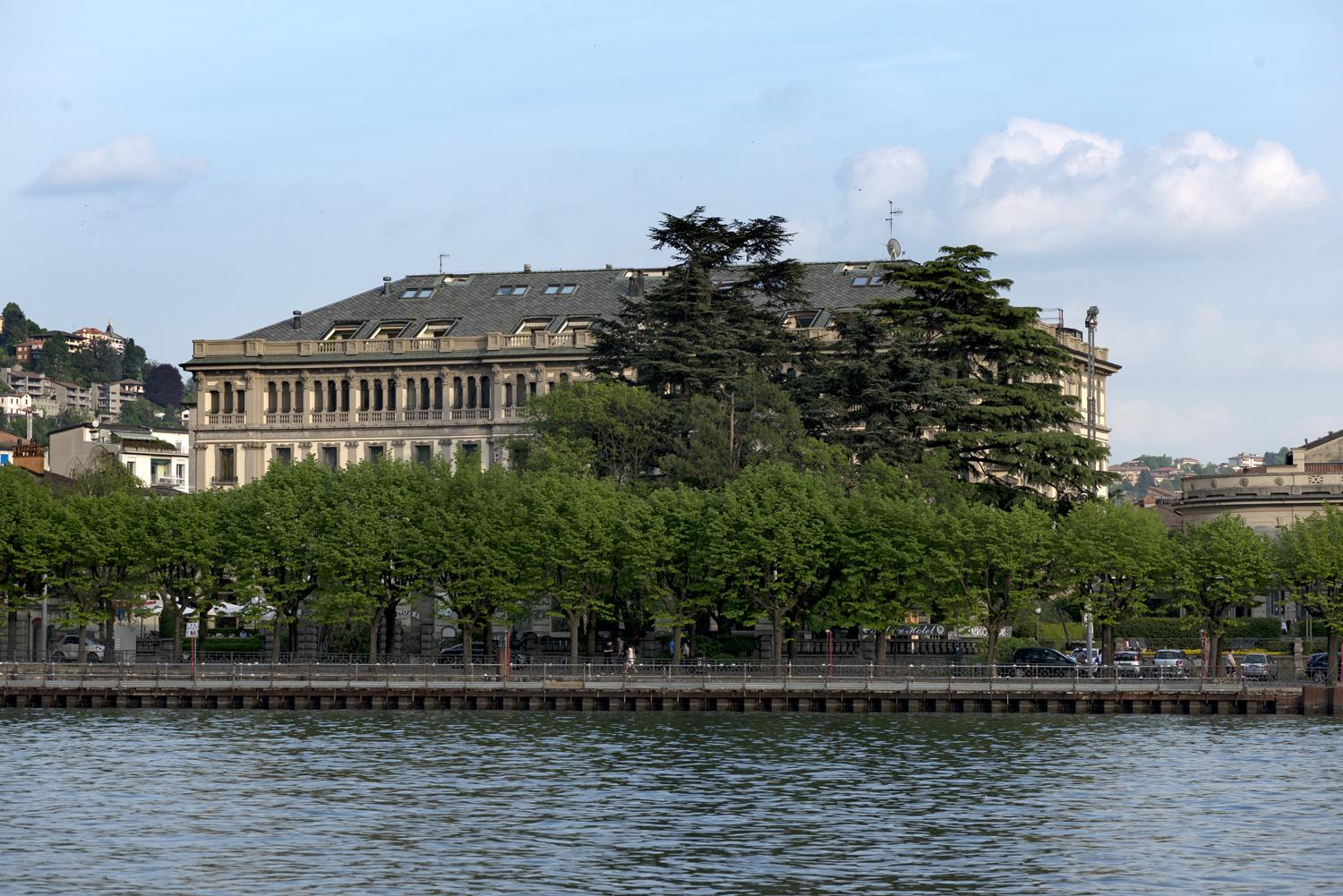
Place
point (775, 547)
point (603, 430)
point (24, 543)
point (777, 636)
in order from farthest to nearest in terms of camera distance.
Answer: point (603, 430)
point (24, 543)
point (777, 636)
point (775, 547)

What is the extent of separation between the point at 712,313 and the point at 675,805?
191 ft

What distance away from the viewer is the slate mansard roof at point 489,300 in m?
152

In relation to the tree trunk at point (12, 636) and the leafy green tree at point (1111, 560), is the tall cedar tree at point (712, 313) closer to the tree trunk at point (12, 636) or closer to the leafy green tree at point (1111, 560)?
the leafy green tree at point (1111, 560)

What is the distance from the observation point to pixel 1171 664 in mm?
99312

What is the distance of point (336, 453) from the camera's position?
15300 centimetres

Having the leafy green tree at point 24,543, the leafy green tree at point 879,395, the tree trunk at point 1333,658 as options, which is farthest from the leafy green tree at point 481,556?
the tree trunk at point 1333,658

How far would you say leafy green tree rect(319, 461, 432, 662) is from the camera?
107562mm

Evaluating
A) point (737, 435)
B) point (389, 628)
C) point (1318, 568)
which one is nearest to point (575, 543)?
point (389, 628)

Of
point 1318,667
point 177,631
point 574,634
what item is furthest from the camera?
point 177,631

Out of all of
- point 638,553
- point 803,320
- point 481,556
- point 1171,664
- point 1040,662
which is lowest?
point 1171,664

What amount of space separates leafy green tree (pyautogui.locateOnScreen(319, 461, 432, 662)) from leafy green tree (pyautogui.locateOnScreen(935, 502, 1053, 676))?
25.1 meters

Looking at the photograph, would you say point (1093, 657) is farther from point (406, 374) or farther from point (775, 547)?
point (406, 374)

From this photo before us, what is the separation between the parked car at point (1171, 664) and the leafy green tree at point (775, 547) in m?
15.5

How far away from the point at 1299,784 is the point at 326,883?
3193 cm
